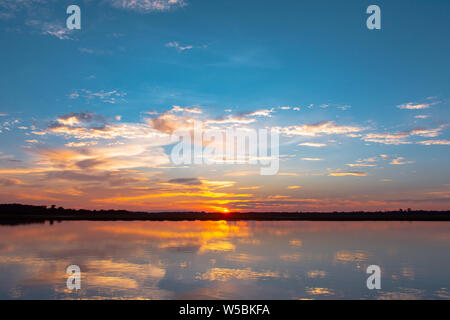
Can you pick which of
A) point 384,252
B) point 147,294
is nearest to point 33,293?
point 147,294

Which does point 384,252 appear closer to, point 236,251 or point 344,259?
point 344,259

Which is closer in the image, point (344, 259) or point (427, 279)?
point (427, 279)

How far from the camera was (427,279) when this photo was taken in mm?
18844
